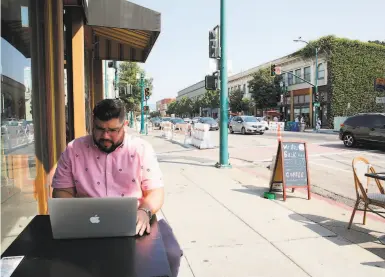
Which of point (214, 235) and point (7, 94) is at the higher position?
point (7, 94)

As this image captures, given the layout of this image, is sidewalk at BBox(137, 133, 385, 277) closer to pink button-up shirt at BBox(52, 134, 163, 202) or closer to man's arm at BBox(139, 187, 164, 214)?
man's arm at BBox(139, 187, 164, 214)

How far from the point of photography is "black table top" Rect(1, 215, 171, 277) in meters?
1.52

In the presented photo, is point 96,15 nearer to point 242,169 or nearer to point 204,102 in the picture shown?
point 242,169

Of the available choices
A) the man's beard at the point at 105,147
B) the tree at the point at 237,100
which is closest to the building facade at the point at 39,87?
the man's beard at the point at 105,147

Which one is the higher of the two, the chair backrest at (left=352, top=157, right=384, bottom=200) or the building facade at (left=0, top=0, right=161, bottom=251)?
the building facade at (left=0, top=0, right=161, bottom=251)

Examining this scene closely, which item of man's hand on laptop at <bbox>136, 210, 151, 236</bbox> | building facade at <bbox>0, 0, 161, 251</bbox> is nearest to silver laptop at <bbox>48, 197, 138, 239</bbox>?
man's hand on laptop at <bbox>136, 210, 151, 236</bbox>

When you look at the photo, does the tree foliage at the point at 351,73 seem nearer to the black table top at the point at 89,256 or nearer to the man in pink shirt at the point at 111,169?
the man in pink shirt at the point at 111,169

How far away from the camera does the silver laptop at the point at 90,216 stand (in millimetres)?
1798

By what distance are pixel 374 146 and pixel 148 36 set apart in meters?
12.3

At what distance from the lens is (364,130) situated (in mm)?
15602

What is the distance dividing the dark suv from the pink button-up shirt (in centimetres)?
1452

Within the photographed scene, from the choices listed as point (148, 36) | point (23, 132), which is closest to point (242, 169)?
point (148, 36)

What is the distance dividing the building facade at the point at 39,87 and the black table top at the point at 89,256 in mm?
1219

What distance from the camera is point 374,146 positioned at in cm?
1530
